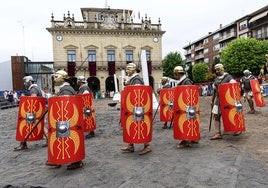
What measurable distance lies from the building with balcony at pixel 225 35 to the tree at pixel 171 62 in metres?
11.7

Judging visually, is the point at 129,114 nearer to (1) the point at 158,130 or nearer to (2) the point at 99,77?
(1) the point at 158,130

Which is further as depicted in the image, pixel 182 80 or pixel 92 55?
pixel 92 55

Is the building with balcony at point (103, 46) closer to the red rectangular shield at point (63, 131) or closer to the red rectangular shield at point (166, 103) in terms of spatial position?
the red rectangular shield at point (166, 103)

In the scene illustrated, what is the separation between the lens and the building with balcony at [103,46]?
4484 centimetres

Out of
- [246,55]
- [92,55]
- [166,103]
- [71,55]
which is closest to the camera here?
[166,103]

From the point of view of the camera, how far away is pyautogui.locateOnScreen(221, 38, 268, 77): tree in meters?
44.1

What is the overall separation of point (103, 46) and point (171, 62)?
21356 millimetres

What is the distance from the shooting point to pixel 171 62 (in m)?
64.1

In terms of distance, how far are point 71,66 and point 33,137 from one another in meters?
38.1

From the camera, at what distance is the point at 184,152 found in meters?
6.04

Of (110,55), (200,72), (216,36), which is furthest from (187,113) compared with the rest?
(216,36)

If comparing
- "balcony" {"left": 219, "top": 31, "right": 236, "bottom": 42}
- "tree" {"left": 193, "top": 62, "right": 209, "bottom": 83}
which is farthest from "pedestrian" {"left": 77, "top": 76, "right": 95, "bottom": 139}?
"balcony" {"left": 219, "top": 31, "right": 236, "bottom": 42}

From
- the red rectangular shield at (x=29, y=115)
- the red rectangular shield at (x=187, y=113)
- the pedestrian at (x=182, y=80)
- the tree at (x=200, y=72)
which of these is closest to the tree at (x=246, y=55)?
the tree at (x=200, y=72)

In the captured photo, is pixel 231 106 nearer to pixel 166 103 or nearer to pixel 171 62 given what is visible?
pixel 166 103
